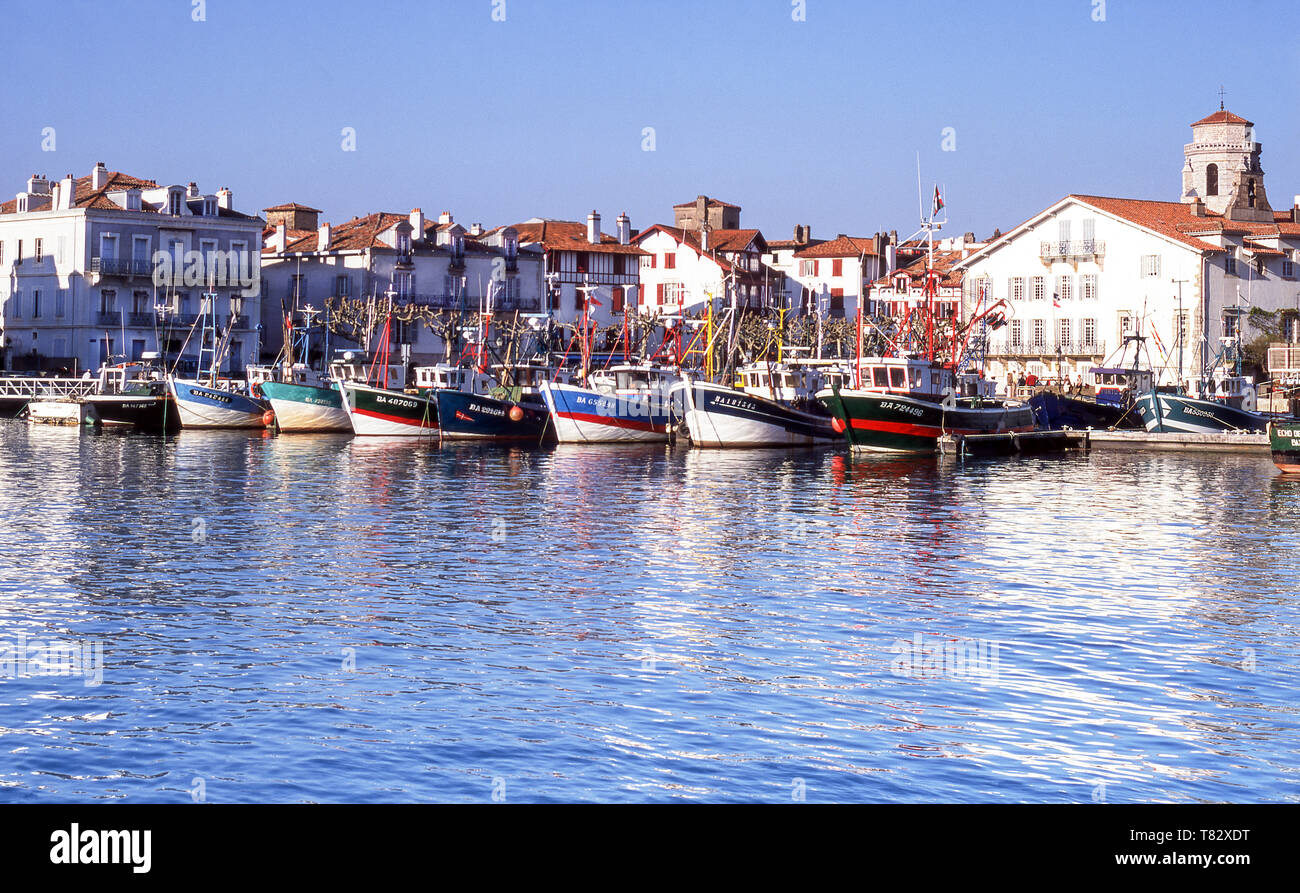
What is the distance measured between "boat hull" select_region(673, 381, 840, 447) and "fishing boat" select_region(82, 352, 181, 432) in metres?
25.3

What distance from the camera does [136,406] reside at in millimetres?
74562

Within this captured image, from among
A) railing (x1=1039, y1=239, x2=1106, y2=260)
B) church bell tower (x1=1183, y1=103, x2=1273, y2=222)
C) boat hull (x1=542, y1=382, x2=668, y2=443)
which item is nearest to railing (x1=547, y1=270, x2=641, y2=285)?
railing (x1=1039, y1=239, x2=1106, y2=260)

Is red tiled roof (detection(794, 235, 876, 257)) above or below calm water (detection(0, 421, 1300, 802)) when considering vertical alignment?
above

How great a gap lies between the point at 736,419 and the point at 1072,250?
39173 millimetres

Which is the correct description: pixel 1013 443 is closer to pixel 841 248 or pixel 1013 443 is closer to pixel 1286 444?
pixel 1286 444

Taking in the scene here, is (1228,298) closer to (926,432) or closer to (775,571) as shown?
(926,432)

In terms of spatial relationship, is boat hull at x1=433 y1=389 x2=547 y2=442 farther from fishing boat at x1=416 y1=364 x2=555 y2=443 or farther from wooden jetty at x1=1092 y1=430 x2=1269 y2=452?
wooden jetty at x1=1092 y1=430 x2=1269 y2=452

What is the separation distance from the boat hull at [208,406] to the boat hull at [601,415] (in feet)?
52.8

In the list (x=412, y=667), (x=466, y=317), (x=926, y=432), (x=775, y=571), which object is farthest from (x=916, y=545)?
(x=466, y=317)

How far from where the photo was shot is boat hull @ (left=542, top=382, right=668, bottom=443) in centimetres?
6738

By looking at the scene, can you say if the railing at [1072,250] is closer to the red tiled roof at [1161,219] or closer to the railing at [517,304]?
the red tiled roof at [1161,219]

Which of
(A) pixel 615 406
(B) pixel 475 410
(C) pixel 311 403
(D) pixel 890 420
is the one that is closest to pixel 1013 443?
(D) pixel 890 420

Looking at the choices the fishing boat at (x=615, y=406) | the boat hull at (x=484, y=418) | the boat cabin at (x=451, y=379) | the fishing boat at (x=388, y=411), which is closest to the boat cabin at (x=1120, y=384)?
the fishing boat at (x=615, y=406)
